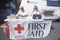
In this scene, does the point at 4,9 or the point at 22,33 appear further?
the point at 4,9

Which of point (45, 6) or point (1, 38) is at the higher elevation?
point (45, 6)

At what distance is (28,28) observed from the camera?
708 cm

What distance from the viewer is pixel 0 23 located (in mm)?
8047

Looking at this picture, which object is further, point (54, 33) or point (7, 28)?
point (54, 33)

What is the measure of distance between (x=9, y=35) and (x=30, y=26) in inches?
18.8

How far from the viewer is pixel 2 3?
8008mm

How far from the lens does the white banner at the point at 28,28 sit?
23.0 feet

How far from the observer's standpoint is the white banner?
7004 millimetres

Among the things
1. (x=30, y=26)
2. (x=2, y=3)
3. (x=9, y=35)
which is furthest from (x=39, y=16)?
(x=2, y=3)

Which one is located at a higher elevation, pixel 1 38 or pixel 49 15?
pixel 49 15

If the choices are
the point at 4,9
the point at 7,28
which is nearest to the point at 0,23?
the point at 4,9

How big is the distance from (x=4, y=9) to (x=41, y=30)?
1.30 m

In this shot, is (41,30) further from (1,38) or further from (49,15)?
(1,38)

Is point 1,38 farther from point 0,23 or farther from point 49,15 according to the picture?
point 49,15
